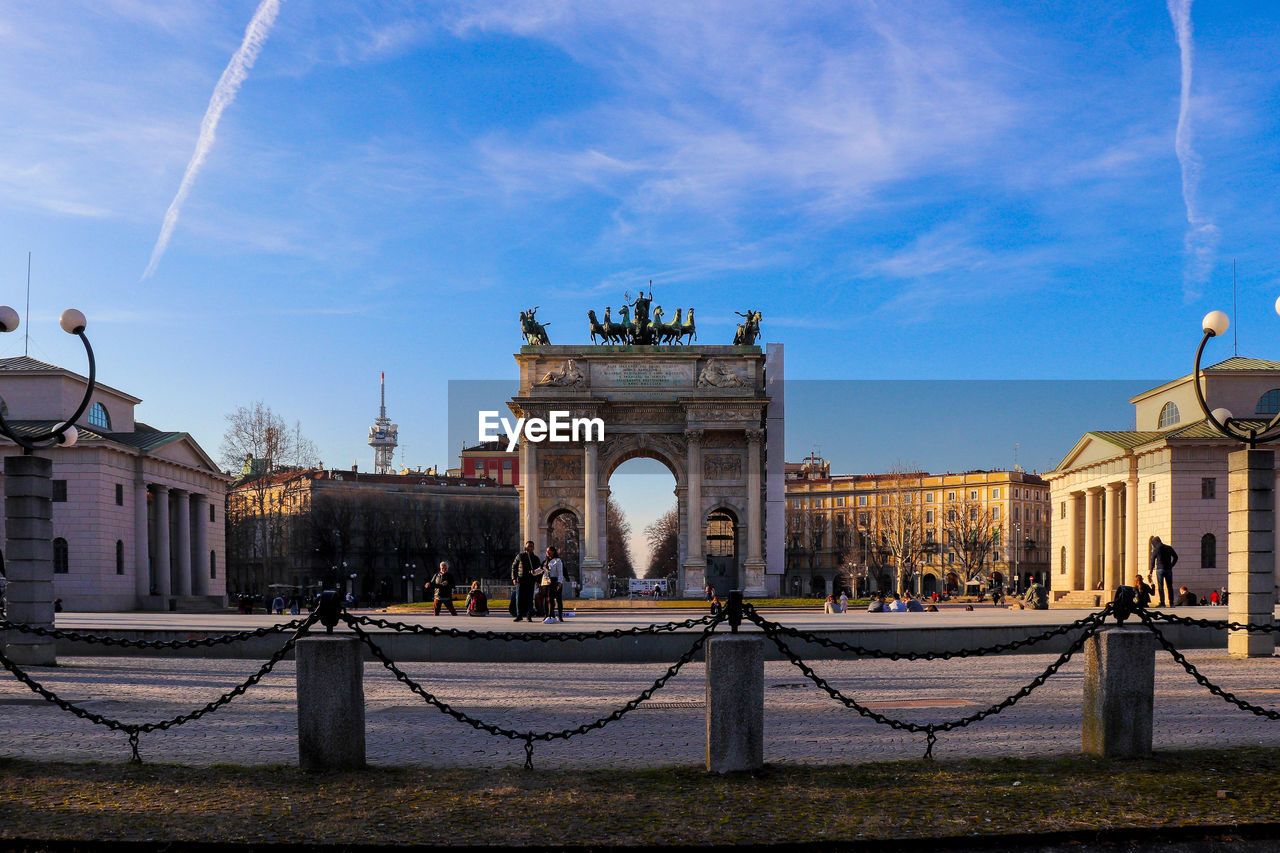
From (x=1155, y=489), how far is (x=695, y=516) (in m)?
23.0

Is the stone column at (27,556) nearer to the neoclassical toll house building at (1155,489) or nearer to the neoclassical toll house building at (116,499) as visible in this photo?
the neoclassical toll house building at (116,499)

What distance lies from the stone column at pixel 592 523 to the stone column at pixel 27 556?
43.7 m

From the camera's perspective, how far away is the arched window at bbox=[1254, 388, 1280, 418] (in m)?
54.9

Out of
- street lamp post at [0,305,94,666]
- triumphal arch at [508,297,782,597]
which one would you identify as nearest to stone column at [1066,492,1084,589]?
triumphal arch at [508,297,782,597]

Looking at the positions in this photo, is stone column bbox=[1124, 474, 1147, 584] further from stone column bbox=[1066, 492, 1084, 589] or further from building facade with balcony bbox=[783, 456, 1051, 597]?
building facade with balcony bbox=[783, 456, 1051, 597]

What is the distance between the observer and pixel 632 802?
757 cm

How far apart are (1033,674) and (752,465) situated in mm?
45310

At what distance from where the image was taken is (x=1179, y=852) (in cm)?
685

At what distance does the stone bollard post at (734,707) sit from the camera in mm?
8461

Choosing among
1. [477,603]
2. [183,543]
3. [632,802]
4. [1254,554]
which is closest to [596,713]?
[632,802]

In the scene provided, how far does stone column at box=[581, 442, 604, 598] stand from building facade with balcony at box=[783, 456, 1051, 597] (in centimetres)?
5866

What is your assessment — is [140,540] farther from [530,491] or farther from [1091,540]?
[1091,540]

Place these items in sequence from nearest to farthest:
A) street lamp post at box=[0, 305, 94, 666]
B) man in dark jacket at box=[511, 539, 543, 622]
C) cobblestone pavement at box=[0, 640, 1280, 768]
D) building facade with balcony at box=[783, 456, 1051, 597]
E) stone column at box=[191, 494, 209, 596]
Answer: cobblestone pavement at box=[0, 640, 1280, 768] → street lamp post at box=[0, 305, 94, 666] → man in dark jacket at box=[511, 539, 543, 622] → stone column at box=[191, 494, 209, 596] → building facade with balcony at box=[783, 456, 1051, 597]

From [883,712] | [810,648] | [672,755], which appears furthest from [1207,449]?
[672,755]
